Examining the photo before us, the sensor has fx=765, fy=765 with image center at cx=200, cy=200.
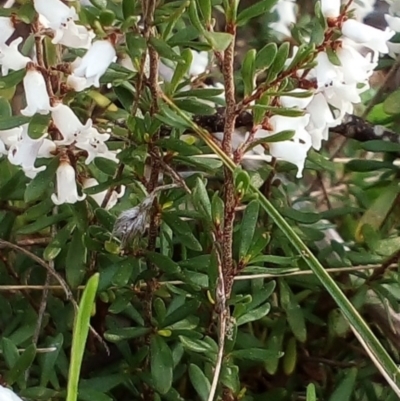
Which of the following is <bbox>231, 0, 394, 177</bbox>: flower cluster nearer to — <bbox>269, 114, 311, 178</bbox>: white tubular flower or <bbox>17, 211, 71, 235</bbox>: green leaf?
<bbox>269, 114, 311, 178</bbox>: white tubular flower

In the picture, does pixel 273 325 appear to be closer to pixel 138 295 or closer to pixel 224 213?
pixel 138 295

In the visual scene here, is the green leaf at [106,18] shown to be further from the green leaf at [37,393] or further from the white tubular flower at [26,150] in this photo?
the green leaf at [37,393]

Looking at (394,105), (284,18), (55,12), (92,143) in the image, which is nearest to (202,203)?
(92,143)

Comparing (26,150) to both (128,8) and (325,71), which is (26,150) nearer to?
(128,8)

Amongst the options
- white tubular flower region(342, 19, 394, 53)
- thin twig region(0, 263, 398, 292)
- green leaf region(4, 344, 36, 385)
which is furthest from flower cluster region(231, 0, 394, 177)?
green leaf region(4, 344, 36, 385)

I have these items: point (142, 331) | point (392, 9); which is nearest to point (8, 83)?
point (142, 331)

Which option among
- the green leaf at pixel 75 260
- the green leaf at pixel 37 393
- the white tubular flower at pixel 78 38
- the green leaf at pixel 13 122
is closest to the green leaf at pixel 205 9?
the white tubular flower at pixel 78 38
